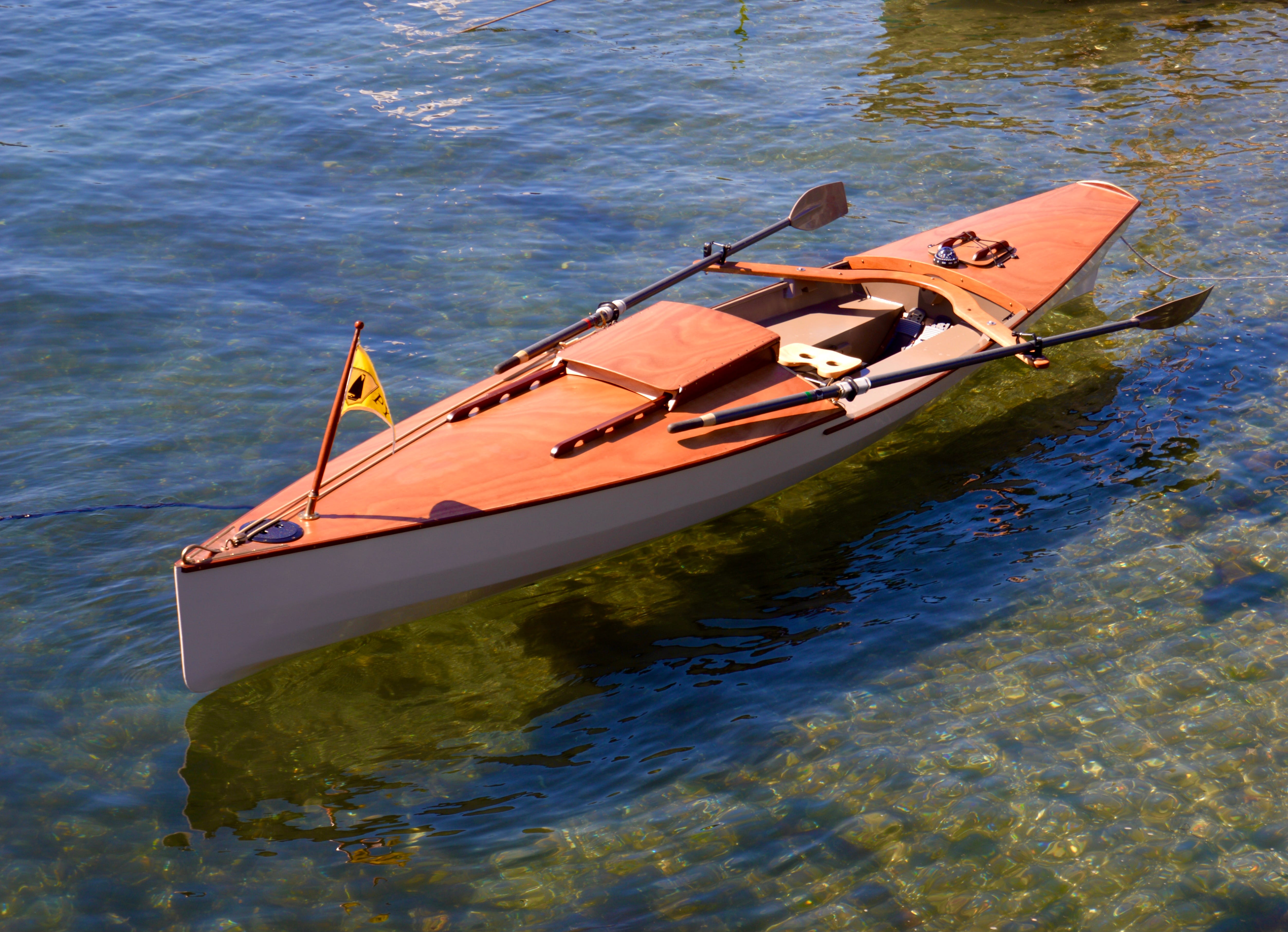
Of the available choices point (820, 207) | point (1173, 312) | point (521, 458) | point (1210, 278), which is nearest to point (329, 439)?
point (521, 458)

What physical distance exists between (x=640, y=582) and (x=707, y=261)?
325 cm

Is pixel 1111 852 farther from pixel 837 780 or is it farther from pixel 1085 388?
pixel 1085 388

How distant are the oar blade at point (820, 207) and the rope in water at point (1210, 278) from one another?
3.58 m

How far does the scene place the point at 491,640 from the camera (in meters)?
7.50

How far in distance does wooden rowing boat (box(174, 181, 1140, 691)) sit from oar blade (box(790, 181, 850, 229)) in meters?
0.85

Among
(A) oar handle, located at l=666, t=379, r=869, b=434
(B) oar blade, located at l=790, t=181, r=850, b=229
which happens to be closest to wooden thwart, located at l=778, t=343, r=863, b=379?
(A) oar handle, located at l=666, t=379, r=869, b=434

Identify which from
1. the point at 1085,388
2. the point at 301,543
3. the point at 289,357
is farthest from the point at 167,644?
the point at 1085,388

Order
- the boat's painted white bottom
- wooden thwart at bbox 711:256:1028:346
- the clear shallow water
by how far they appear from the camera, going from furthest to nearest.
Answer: wooden thwart at bbox 711:256:1028:346, the boat's painted white bottom, the clear shallow water

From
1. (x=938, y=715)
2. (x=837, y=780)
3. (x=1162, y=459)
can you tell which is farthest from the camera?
(x=1162, y=459)

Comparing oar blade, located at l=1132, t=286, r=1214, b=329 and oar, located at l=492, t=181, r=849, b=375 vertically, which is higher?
oar, located at l=492, t=181, r=849, b=375

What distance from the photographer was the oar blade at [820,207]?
10.8 meters

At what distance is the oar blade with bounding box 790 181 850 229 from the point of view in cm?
1075

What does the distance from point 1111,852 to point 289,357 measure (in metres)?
8.36

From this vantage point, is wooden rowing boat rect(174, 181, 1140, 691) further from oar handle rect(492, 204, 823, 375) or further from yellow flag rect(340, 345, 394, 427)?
yellow flag rect(340, 345, 394, 427)
